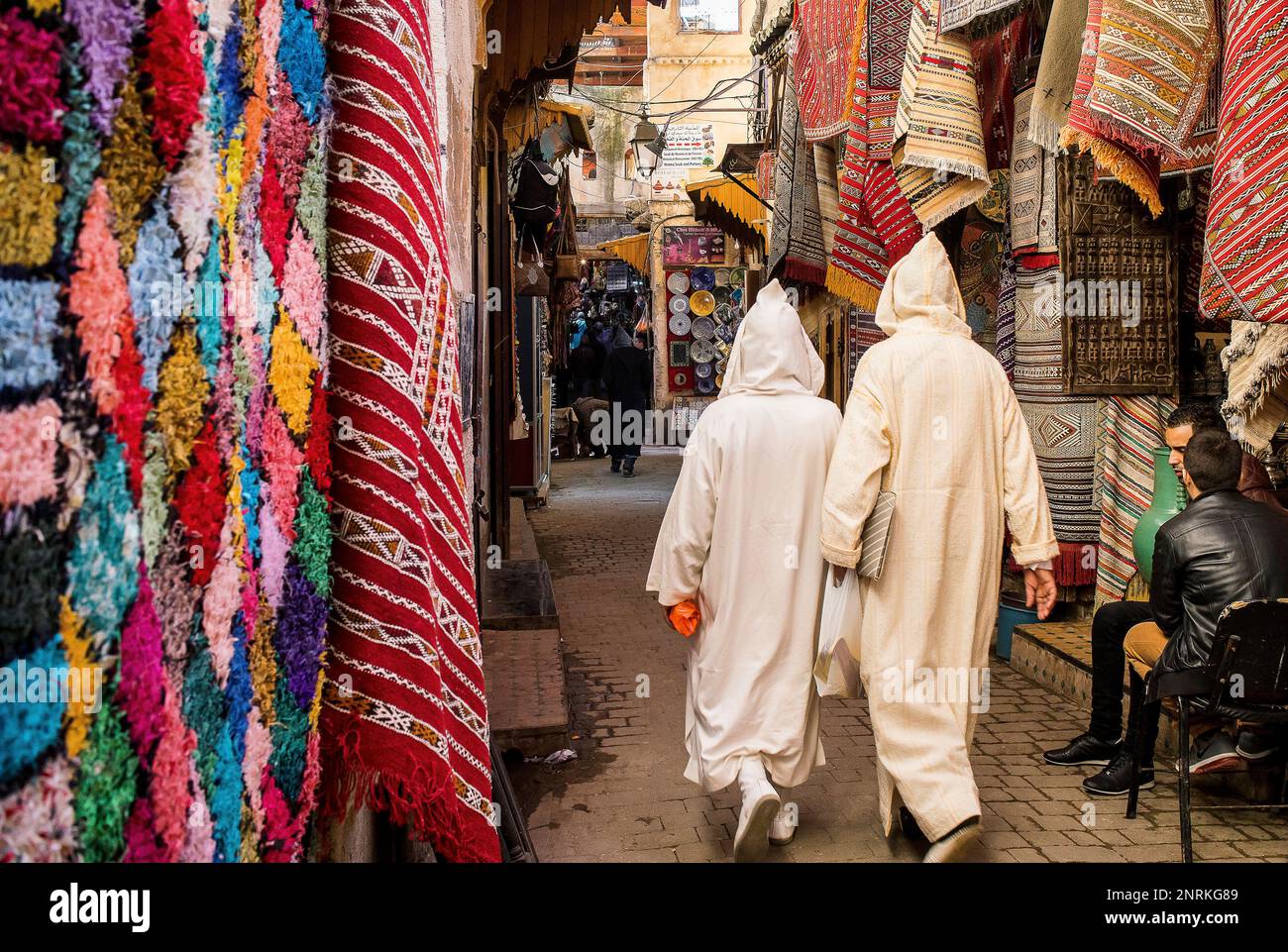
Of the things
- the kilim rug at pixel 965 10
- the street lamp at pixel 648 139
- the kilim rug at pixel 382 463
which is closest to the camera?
the kilim rug at pixel 382 463

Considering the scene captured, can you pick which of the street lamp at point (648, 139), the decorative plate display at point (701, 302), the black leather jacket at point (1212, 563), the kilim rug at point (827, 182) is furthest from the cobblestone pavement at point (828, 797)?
the decorative plate display at point (701, 302)

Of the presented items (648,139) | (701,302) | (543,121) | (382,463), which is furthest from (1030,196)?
(701,302)

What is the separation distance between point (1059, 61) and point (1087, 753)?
10.4ft

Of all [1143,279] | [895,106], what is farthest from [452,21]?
[1143,279]

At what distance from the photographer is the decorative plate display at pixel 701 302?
2203 cm

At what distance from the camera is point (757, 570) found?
3.96 m

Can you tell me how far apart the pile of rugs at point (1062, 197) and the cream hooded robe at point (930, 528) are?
0.92 meters

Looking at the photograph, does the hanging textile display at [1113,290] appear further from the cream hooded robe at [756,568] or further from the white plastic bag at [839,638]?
the white plastic bag at [839,638]

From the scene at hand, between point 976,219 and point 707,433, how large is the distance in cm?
344

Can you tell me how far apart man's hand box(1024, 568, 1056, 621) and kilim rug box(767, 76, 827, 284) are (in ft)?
12.4

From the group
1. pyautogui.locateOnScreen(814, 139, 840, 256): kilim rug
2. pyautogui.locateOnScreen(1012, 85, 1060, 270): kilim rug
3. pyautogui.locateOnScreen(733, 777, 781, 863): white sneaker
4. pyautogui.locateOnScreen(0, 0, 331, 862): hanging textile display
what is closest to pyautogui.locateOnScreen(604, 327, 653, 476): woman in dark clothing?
pyautogui.locateOnScreen(814, 139, 840, 256): kilim rug

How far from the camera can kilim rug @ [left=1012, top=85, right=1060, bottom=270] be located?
5.67m

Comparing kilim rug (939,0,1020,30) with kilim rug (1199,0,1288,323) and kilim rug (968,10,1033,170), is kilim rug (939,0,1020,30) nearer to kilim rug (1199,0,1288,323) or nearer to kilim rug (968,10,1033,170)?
kilim rug (968,10,1033,170)

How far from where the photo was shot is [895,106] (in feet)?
18.9
